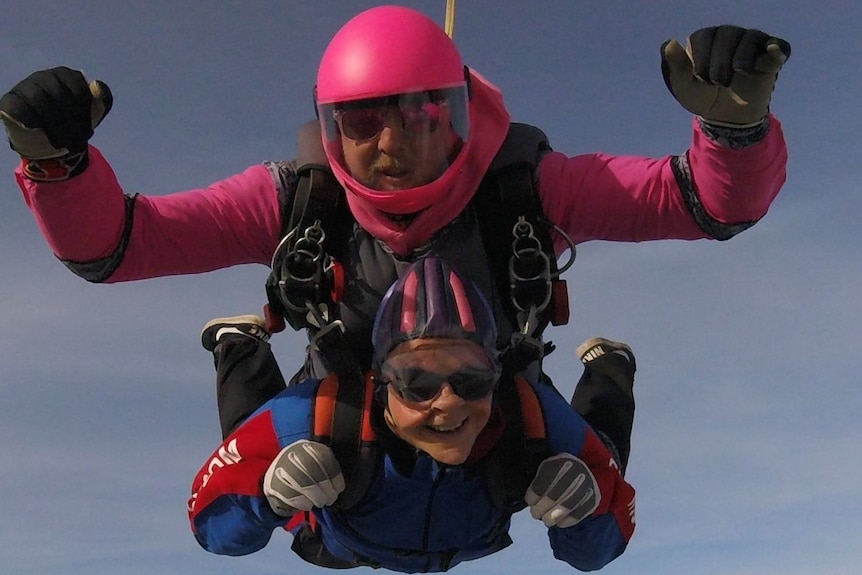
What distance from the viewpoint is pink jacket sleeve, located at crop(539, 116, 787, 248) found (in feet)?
8.75

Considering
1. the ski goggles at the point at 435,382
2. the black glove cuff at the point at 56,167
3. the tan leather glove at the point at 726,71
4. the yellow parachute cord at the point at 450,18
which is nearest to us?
the tan leather glove at the point at 726,71

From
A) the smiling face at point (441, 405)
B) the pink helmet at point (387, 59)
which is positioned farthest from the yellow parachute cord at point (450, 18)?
the smiling face at point (441, 405)

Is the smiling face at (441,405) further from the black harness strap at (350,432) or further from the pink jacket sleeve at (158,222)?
the pink jacket sleeve at (158,222)

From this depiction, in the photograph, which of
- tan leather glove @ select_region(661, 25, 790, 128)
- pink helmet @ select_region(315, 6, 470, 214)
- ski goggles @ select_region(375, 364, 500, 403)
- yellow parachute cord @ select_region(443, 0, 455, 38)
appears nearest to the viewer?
tan leather glove @ select_region(661, 25, 790, 128)

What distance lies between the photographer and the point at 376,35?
2.80m

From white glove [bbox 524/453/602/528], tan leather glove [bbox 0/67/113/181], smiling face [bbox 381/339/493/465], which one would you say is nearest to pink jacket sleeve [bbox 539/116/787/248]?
smiling face [bbox 381/339/493/465]

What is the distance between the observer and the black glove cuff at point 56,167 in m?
2.54

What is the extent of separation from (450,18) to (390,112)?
25.5 inches

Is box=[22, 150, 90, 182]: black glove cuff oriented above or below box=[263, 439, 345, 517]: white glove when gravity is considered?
above

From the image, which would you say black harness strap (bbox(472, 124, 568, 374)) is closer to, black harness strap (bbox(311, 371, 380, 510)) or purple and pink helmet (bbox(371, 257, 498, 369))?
purple and pink helmet (bbox(371, 257, 498, 369))

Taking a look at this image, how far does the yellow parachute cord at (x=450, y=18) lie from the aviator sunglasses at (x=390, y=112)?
1.66 ft

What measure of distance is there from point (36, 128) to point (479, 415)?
55.3 inches

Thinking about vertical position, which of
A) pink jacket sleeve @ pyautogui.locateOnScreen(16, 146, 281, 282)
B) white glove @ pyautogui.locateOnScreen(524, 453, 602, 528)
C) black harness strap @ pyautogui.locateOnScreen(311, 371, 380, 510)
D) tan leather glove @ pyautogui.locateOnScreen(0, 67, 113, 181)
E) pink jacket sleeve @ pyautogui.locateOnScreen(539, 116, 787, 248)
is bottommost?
white glove @ pyautogui.locateOnScreen(524, 453, 602, 528)

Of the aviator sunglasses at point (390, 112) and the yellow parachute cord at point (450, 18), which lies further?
the yellow parachute cord at point (450, 18)
